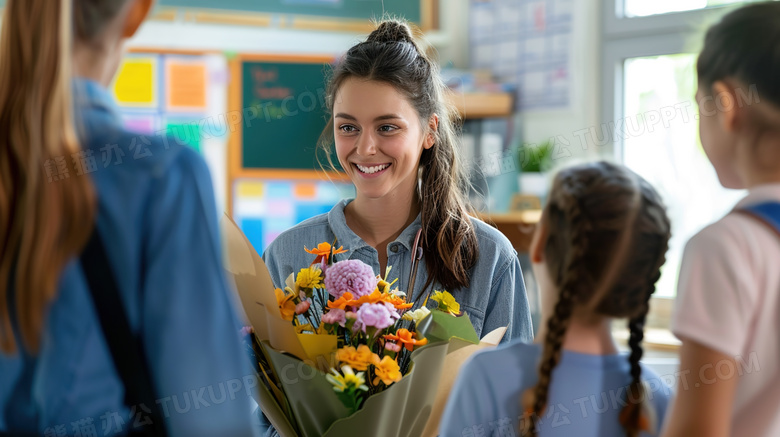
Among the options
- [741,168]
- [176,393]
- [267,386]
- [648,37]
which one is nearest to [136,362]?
[176,393]

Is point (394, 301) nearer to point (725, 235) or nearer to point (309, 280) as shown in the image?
point (309, 280)

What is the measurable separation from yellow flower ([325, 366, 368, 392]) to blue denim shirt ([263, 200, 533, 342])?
0.54 m

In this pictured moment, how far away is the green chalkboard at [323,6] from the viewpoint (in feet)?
12.4

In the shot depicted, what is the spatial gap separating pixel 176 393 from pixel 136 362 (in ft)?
0.15

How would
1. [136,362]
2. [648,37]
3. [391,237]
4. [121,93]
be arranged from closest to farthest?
[136,362]
[391,237]
[648,37]
[121,93]

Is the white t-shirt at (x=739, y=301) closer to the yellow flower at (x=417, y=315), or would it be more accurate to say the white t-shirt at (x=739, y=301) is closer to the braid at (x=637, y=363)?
the braid at (x=637, y=363)

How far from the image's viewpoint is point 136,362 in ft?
2.19

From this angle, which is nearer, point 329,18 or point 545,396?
point 545,396

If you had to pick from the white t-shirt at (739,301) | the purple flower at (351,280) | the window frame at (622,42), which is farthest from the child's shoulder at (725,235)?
the window frame at (622,42)

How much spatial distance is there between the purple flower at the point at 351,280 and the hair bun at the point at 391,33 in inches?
30.1

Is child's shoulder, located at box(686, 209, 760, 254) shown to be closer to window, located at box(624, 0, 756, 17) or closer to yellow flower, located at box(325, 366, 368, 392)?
yellow flower, located at box(325, 366, 368, 392)

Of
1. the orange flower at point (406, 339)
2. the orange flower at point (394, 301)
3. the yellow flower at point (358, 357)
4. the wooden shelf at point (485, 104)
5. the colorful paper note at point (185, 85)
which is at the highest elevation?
the colorful paper note at point (185, 85)

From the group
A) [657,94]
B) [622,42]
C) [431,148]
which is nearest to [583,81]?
[622,42]

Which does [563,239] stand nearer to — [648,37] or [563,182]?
[563,182]
